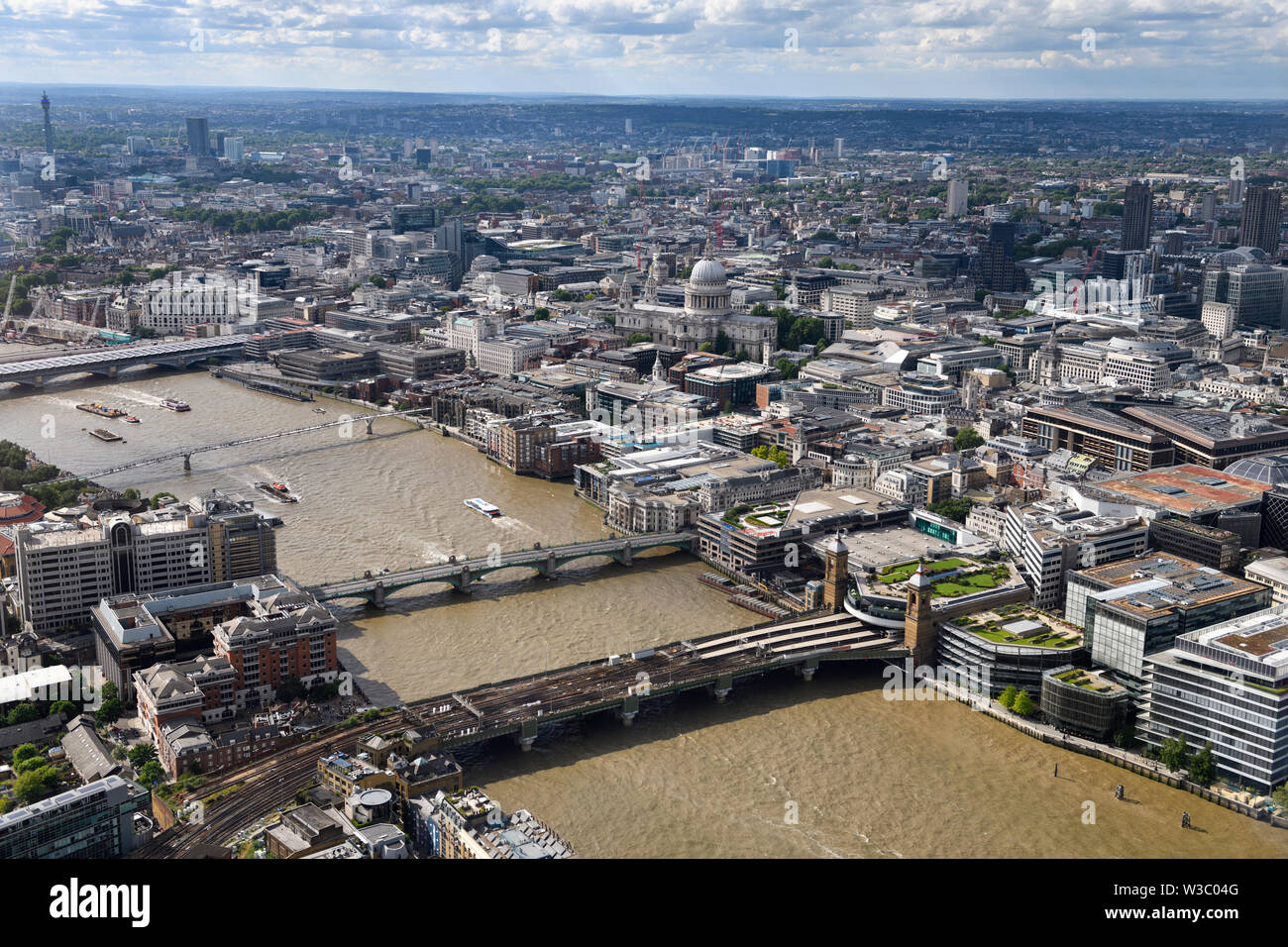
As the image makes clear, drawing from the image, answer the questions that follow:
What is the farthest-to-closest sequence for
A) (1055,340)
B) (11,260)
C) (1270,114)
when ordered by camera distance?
(1270,114) < (11,260) < (1055,340)

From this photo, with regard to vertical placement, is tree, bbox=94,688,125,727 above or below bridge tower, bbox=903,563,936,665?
below

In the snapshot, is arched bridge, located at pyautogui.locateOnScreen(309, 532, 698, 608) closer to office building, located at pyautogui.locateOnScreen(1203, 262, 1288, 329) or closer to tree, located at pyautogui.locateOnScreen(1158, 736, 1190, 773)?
tree, located at pyautogui.locateOnScreen(1158, 736, 1190, 773)

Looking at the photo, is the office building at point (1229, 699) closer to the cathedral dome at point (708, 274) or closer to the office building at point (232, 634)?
the office building at point (232, 634)

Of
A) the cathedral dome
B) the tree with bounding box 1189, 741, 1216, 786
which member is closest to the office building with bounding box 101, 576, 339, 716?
the tree with bounding box 1189, 741, 1216, 786

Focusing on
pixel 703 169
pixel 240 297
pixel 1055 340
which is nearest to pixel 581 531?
pixel 1055 340

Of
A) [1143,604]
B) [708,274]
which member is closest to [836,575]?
[1143,604]

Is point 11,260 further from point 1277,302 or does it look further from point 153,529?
point 1277,302
